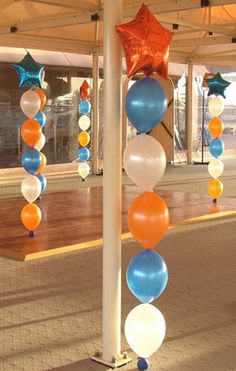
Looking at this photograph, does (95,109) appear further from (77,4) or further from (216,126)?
(216,126)

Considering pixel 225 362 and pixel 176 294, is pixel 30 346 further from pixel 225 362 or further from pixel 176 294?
pixel 176 294

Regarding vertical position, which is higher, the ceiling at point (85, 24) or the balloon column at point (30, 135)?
the ceiling at point (85, 24)

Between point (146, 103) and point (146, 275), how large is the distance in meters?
0.99

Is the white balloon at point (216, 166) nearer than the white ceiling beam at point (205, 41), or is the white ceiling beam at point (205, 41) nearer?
the white balloon at point (216, 166)

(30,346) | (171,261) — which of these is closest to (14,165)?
(171,261)

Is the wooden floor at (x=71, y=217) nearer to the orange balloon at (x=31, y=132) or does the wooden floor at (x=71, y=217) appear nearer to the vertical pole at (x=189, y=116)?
the orange balloon at (x=31, y=132)

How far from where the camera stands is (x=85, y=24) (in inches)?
500

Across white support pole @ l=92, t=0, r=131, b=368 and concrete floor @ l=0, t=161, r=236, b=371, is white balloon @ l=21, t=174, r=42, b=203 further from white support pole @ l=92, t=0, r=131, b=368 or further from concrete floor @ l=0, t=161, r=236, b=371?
white support pole @ l=92, t=0, r=131, b=368

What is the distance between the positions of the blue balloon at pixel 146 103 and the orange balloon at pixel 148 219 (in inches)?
16.8

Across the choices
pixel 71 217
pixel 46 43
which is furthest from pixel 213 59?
pixel 71 217

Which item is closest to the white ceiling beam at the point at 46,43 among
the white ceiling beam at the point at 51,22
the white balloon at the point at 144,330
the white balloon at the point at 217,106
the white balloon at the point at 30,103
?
the white ceiling beam at the point at 51,22

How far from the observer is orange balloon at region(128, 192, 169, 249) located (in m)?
3.21

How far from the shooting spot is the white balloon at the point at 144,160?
3.19 metres

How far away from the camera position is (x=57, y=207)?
896cm
